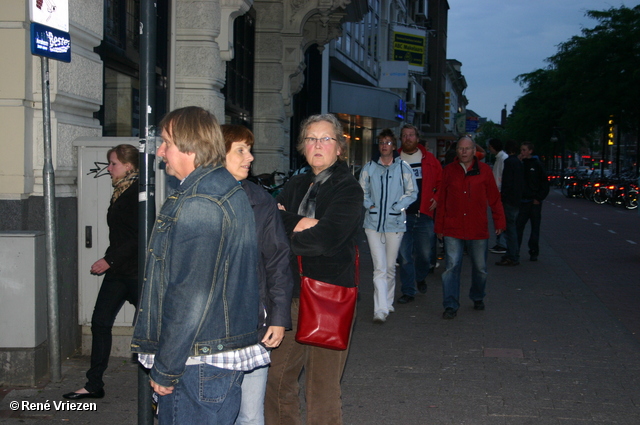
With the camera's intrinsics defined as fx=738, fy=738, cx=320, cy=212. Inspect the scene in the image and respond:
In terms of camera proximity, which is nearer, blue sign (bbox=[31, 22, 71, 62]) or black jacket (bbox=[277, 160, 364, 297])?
black jacket (bbox=[277, 160, 364, 297])

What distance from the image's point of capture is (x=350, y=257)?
371 centimetres

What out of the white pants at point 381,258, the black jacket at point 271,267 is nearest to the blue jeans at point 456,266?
the white pants at point 381,258

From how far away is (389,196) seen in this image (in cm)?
763

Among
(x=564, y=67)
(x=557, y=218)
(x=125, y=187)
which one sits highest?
(x=564, y=67)

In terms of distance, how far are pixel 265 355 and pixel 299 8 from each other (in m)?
11.3

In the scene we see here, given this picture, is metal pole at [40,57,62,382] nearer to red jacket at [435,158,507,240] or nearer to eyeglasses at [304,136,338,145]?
eyeglasses at [304,136,338,145]

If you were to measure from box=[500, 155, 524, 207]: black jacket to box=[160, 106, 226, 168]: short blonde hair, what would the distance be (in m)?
9.85

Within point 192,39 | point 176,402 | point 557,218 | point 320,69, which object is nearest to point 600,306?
point 192,39

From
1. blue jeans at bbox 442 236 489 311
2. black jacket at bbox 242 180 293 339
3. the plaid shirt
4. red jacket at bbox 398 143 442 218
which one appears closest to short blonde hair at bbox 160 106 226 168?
black jacket at bbox 242 180 293 339

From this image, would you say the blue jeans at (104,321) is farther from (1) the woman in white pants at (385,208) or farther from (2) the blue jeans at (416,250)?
(2) the blue jeans at (416,250)

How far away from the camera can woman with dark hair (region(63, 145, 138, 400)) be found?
5.03m

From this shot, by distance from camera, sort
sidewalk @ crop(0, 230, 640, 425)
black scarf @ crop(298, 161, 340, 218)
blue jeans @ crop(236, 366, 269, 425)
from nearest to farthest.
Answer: blue jeans @ crop(236, 366, 269, 425) < black scarf @ crop(298, 161, 340, 218) < sidewalk @ crop(0, 230, 640, 425)

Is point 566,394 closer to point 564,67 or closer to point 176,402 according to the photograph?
point 176,402

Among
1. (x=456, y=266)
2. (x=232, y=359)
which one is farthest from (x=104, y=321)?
(x=456, y=266)
